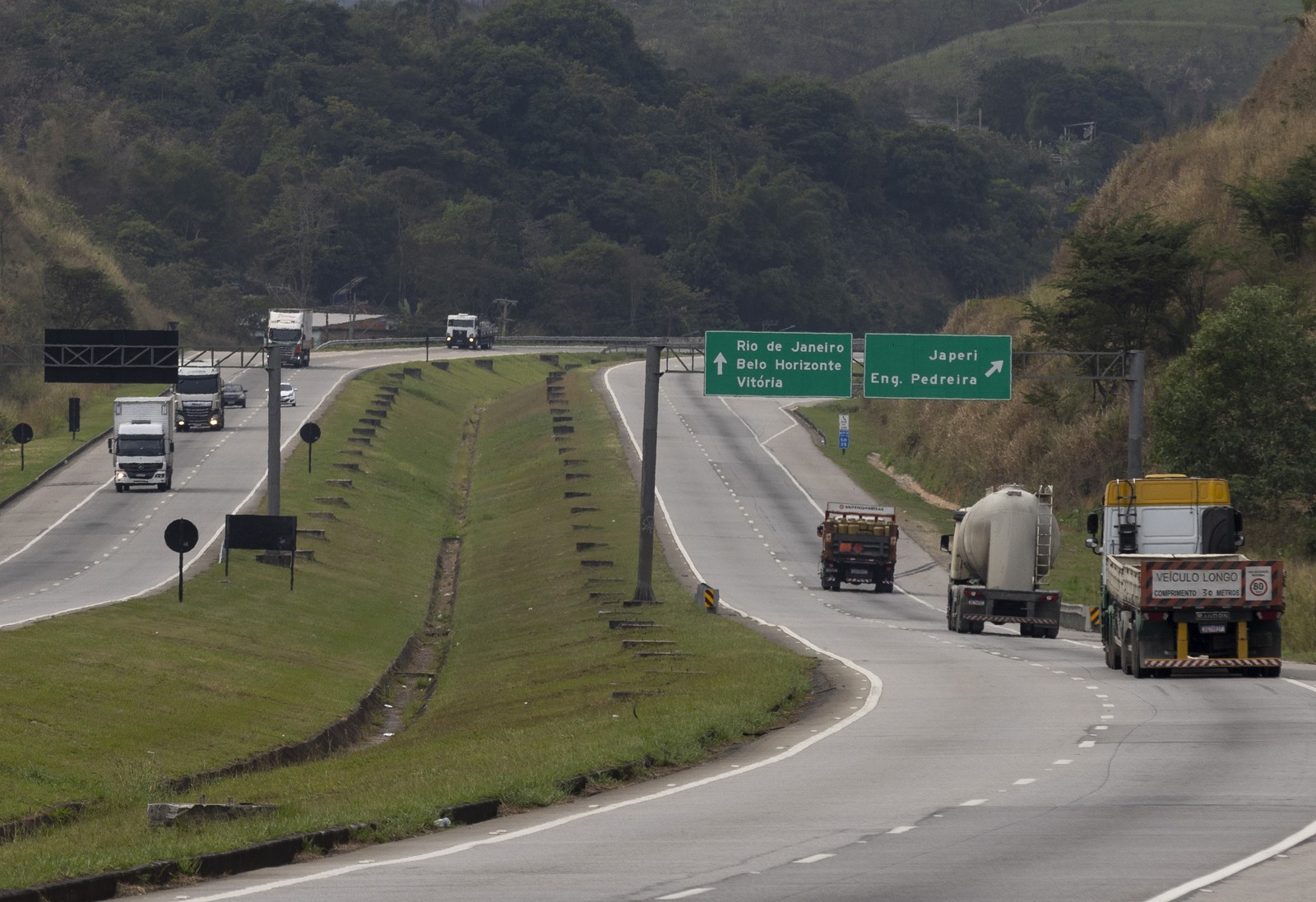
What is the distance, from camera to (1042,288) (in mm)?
99438

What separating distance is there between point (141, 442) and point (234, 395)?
3022cm

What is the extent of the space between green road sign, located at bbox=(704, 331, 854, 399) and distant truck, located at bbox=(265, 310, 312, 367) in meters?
71.9

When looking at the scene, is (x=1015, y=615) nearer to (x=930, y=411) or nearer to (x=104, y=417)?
(x=930, y=411)

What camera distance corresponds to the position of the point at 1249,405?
60.5m

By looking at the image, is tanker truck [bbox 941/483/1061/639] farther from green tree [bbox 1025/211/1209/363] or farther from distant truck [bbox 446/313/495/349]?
distant truck [bbox 446/313/495/349]

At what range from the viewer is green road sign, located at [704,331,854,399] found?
5597cm

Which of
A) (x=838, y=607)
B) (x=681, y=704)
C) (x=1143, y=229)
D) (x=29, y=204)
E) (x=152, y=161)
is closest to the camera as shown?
(x=681, y=704)

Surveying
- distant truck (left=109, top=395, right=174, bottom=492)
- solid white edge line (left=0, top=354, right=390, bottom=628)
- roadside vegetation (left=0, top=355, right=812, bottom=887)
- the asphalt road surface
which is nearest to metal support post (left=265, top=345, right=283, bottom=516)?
roadside vegetation (left=0, top=355, right=812, bottom=887)

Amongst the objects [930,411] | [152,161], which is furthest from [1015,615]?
[152,161]

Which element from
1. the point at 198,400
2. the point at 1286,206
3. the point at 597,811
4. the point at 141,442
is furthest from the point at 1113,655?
the point at 198,400

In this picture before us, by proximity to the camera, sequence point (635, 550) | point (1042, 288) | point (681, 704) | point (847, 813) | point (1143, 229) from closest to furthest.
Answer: point (847, 813) < point (681, 704) < point (635, 550) < point (1143, 229) < point (1042, 288)

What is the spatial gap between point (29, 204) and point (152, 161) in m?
36.7

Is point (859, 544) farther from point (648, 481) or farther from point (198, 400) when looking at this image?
point (198, 400)

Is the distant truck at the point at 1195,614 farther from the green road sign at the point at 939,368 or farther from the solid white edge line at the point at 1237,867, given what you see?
the green road sign at the point at 939,368
